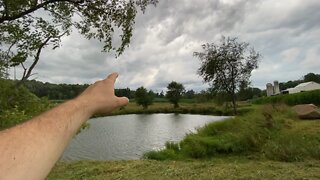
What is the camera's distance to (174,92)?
5791cm

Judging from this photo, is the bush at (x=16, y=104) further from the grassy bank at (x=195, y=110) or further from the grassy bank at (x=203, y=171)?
the grassy bank at (x=195, y=110)

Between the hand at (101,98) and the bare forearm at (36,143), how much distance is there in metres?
0.16

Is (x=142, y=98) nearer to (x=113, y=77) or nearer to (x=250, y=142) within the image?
(x=250, y=142)

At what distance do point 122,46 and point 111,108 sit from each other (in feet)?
20.2

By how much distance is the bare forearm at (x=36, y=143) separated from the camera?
1.25 metres

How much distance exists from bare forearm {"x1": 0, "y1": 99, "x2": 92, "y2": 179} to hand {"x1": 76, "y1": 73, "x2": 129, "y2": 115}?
0.54 feet

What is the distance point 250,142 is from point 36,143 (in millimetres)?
8222

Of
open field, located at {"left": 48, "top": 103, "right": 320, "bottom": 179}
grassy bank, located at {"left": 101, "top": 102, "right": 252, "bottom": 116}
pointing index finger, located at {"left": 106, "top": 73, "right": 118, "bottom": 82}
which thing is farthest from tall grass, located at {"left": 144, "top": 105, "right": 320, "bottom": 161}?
grassy bank, located at {"left": 101, "top": 102, "right": 252, "bottom": 116}

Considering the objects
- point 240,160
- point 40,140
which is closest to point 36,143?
A: point 40,140

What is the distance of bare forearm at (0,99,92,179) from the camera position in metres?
1.25

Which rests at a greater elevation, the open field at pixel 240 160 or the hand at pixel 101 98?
the hand at pixel 101 98

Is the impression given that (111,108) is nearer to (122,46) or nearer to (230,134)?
(122,46)

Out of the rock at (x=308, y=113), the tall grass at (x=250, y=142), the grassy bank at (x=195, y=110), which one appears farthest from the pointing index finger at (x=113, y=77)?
the grassy bank at (x=195, y=110)

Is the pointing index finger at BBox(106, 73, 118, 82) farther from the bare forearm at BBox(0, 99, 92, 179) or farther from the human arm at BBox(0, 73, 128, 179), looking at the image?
the bare forearm at BBox(0, 99, 92, 179)
